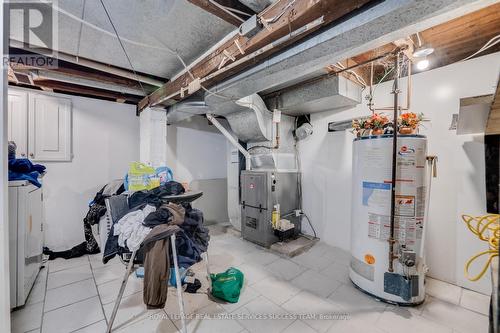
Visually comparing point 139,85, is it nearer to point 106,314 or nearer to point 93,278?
point 93,278

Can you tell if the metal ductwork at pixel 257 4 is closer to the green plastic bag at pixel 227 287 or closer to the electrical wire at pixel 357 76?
the electrical wire at pixel 357 76

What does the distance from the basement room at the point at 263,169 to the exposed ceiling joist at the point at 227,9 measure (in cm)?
1

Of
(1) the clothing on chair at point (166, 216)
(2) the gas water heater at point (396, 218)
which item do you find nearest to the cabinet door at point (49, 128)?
(1) the clothing on chair at point (166, 216)

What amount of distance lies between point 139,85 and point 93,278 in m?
2.66

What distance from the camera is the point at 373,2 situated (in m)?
1.24

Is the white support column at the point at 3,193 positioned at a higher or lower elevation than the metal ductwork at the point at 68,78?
lower

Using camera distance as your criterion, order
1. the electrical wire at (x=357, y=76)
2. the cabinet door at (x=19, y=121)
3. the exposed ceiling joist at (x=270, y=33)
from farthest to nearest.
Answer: the cabinet door at (x=19, y=121) < the electrical wire at (x=357, y=76) < the exposed ceiling joist at (x=270, y=33)

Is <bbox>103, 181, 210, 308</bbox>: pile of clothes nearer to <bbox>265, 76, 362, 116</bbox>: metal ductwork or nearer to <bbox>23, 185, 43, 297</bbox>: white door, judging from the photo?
<bbox>23, 185, 43, 297</bbox>: white door

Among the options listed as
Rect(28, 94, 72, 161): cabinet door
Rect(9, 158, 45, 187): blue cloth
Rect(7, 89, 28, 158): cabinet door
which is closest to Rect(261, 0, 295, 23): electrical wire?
Rect(9, 158, 45, 187): blue cloth

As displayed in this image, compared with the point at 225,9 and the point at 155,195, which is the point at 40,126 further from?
the point at 225,9

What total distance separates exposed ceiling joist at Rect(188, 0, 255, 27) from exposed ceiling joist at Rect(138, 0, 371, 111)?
0.50 ft

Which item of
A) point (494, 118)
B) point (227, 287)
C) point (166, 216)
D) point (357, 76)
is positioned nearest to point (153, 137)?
point (166, 216)

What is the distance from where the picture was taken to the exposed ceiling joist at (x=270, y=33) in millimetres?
1296

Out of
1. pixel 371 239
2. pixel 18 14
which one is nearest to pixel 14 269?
pixel 18 14
